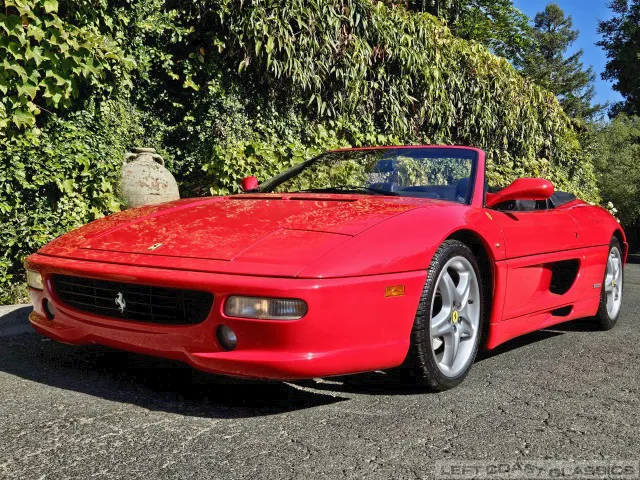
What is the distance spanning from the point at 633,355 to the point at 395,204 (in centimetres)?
181

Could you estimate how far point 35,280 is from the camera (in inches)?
118

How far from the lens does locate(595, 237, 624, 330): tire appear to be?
4672 mm

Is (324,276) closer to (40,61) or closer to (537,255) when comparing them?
(537,255)

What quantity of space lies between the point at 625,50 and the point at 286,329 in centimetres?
3632

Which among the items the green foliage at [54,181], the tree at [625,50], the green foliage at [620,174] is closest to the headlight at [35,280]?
the green foliage at [54,181]

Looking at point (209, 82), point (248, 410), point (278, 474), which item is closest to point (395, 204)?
point (248, 410)

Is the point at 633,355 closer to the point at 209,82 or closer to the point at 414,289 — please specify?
the point at 414,289

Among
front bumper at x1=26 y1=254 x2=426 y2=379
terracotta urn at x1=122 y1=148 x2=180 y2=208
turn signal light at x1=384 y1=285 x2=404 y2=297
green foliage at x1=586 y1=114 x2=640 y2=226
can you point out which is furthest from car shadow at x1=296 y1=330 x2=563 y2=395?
green foliage at x1=586 y1=114 x2=640 y2=226

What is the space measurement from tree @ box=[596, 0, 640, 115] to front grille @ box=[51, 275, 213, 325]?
32.7 m

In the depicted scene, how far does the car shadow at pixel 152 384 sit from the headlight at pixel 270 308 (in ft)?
1.31

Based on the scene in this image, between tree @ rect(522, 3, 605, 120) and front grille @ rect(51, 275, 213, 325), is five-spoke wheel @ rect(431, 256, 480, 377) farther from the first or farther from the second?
tree @ rect(522, 3, 605, 120)

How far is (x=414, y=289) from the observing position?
2674 mm

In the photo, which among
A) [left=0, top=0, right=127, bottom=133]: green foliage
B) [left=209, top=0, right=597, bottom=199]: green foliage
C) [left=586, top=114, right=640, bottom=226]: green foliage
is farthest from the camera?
[left=586, top=114, right=640, bottom=226]: green foliage

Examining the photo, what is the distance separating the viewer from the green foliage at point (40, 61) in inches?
194
